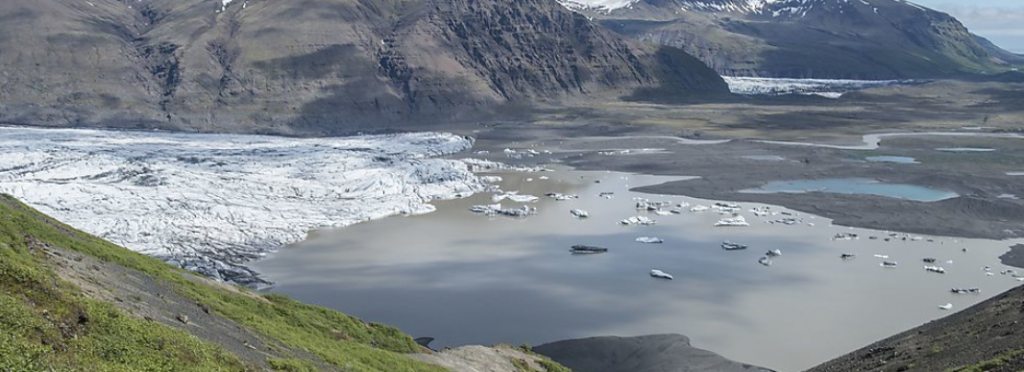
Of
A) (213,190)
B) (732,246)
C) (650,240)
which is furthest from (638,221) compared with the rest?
(213,190)

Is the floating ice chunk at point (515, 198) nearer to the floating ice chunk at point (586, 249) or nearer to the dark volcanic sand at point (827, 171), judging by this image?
the dark volcanic sand at point (827, 171)

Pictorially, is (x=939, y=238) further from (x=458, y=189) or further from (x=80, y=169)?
(x=80, y=169)

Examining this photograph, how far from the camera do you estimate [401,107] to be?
183 metres

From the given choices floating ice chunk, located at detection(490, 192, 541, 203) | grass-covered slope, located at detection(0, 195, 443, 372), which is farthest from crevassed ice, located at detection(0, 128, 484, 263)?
grass-covered slope, located at detection(0, 195, 443, 372)

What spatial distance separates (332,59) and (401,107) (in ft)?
59.5

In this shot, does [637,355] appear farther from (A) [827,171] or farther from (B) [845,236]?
(A) [827,171]

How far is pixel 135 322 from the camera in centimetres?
2252

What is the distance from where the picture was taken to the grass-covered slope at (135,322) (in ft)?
64.1

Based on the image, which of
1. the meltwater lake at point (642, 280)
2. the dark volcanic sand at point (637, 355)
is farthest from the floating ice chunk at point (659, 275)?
the dark volcanic sand at point (637, 355)

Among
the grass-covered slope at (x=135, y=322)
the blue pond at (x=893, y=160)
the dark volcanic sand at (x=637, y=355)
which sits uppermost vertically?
the grass-covered slope at (x=135, y=322)

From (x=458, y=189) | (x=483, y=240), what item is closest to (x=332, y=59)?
(x=458, y=189)

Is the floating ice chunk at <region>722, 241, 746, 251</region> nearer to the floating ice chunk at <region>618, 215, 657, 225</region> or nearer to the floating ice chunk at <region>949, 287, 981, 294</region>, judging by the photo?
the floating ice chunk at <region>618, 215, 657, 225</region>

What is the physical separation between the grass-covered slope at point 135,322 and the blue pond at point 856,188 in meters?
69.2

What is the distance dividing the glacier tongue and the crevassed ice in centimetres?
10
